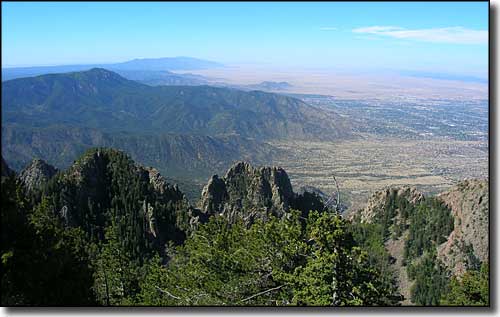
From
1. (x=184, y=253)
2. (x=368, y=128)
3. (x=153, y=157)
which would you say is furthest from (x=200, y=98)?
(x=184, y=253)

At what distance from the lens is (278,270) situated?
792 centimetres

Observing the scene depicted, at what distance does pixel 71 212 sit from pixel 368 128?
41355mm

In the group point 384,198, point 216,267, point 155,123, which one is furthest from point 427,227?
point 155,123

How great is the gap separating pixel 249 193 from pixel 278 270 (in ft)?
108

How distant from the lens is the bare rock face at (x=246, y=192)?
38.4 metres

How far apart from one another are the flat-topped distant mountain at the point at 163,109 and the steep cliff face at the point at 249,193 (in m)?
66.4

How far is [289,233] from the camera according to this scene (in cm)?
787

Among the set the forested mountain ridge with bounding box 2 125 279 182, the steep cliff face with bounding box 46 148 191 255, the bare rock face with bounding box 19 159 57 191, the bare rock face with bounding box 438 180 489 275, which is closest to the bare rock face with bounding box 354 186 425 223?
the bare rock face with bounding box 438 180 489 275

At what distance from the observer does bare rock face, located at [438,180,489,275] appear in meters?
25.3

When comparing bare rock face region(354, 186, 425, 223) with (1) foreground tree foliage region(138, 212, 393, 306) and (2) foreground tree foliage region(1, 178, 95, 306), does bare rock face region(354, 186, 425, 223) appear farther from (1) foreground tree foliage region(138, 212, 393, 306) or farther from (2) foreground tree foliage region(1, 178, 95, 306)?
(2) foreground tree foliage region(1, 178, 95, 306)

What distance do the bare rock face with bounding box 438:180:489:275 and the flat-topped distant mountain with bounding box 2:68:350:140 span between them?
7516 cm

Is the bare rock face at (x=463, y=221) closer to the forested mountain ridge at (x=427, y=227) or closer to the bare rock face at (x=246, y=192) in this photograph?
the forested mountain ridge at (x=427, y=227)

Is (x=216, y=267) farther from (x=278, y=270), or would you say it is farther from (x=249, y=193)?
(x=249, y=193)

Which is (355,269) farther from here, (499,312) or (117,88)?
(117,88)
